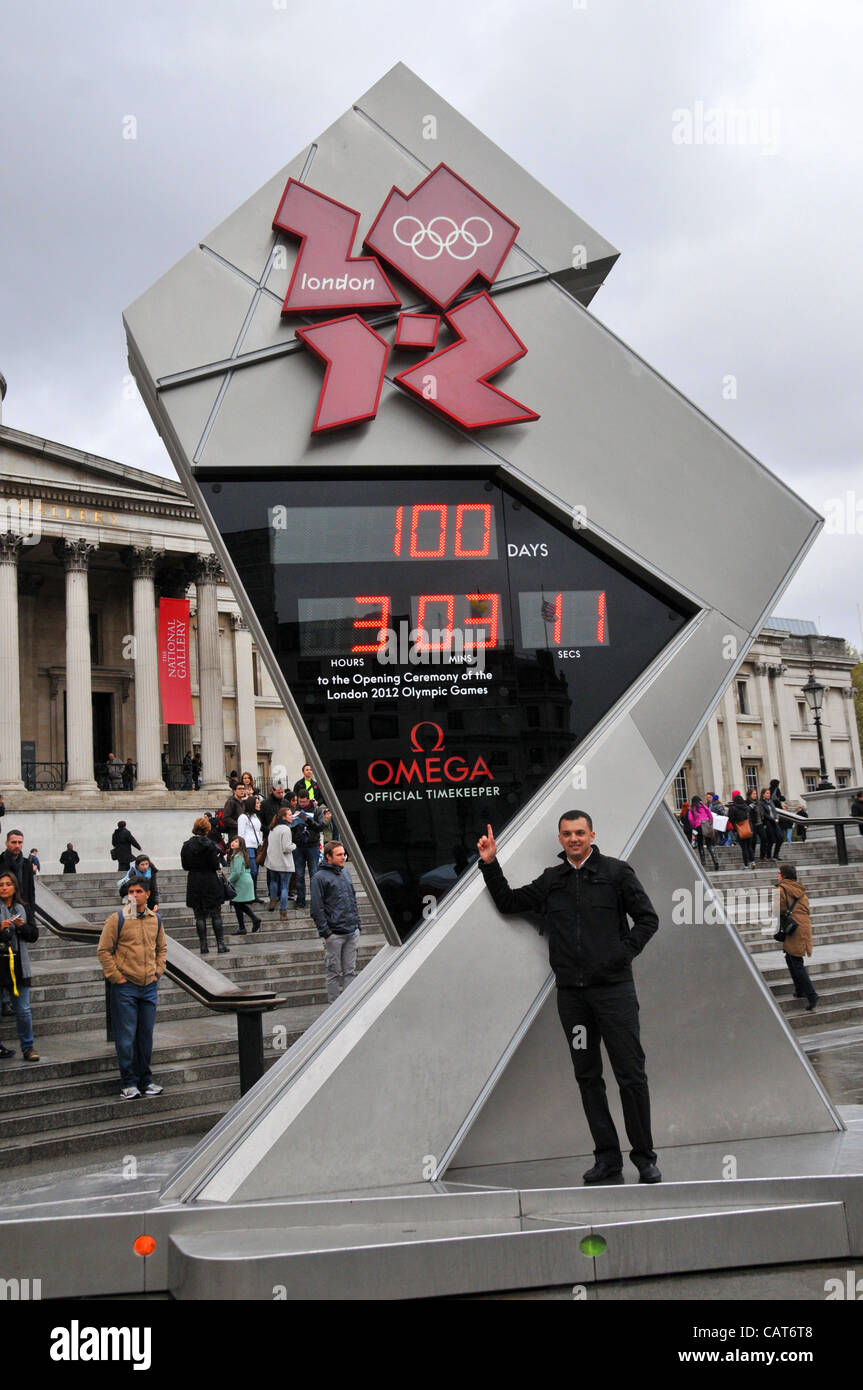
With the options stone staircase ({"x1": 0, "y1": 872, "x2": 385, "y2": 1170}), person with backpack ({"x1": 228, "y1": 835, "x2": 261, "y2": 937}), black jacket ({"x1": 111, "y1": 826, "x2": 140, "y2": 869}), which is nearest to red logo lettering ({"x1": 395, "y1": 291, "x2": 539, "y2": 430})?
stone staircase ({"x1": 0, "y1": 872, "x2": 385, "y2": 1170})

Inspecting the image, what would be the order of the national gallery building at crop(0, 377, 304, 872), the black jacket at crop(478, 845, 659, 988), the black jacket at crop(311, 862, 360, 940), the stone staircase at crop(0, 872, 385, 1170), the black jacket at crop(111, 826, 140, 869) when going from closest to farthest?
the black jacket at crop(478, 845, 659, 988), the stone staircase at crop(0, 872, 385, 1170), the black jacket at crop(311, 862, 360, 940), the black jacket at crop(111, 826, 140, 869), the national gallery building at crop(0, 377, 304, 872)

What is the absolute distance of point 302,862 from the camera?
66.2 ft

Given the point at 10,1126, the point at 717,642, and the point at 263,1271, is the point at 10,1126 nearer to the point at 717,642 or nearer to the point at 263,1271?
the point at 263,1271

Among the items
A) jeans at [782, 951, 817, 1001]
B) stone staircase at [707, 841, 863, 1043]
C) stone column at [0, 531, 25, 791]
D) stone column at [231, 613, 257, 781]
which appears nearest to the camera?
jeans at [782, 951, 817, 1001]

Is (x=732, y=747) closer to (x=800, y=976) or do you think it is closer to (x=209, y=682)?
(x=209, y=682)

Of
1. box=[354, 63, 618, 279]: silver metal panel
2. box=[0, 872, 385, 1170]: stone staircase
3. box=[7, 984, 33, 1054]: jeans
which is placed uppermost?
box=[354, 63, 618, 279]: silver metal panel

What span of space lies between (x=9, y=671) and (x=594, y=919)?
3819cm

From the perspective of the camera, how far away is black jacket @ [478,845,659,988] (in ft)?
17.8

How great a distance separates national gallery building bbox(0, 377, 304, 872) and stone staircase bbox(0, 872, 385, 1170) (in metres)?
23.3

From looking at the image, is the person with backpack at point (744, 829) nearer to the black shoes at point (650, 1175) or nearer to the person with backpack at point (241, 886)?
the person with backpack at point (241, 886)

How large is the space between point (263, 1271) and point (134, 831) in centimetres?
3577

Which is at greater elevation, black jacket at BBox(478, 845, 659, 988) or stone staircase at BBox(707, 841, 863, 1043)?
black jacket at BBox(478, 845, 659, 988)

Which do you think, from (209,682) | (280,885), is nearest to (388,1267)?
(280,885)

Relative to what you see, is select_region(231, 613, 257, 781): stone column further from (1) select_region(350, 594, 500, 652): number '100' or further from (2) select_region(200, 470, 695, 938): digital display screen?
(1) select_region(350, 594, 500, 652): number '100'
